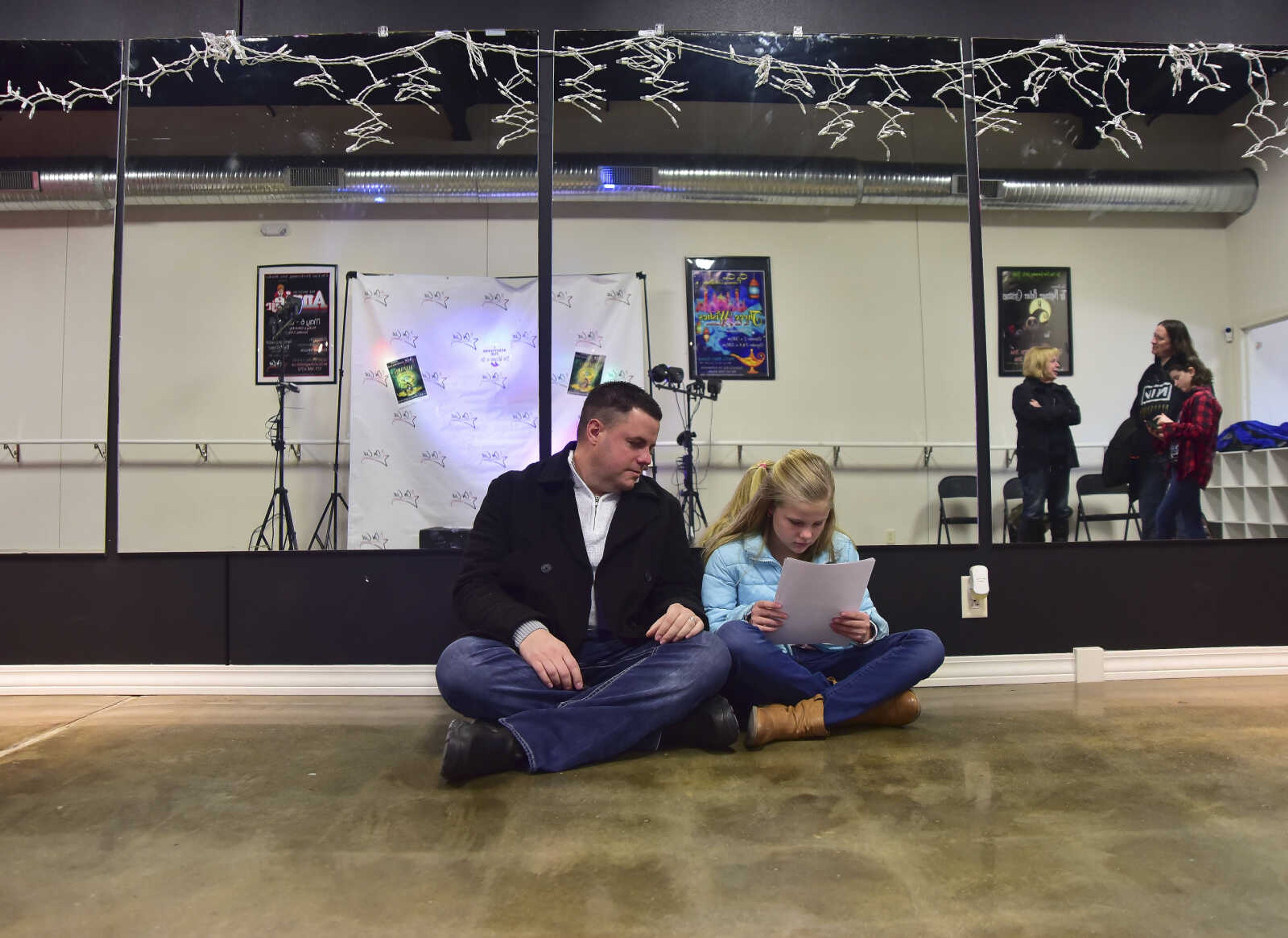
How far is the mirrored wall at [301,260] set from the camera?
8.98 feet

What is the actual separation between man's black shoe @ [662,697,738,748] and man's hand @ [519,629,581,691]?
298 mm

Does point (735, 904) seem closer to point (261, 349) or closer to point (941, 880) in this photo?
point (941, 880)

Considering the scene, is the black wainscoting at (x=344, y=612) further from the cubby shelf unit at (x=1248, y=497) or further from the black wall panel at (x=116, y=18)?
the cubby shelf unit at (x=1248, y=497)

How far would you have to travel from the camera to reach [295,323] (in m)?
3.74

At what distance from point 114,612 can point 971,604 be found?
283cm

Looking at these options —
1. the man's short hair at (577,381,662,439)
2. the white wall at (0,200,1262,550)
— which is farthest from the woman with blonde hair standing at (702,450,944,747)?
the white wall at (0,200,1262,550)

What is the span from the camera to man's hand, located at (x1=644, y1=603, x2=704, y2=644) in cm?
183

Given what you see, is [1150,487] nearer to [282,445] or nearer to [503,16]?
[503,16]

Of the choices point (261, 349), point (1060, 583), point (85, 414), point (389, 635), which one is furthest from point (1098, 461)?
point (85, 414)

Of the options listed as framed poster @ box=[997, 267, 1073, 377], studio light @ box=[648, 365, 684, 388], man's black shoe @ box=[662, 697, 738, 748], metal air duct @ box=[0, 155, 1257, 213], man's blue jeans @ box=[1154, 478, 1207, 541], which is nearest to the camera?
man's black shoe @ box=[662, 697, 738, 748]

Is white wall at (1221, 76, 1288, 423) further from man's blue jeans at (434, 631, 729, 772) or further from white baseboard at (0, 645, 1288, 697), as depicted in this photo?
man's blue jeans at (434, 631, 729, 772)

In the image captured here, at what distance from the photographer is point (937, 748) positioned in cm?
186

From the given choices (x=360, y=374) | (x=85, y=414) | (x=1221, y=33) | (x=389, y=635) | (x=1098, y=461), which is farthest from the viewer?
(x=360, y=374)

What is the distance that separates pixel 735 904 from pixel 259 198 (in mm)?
3557
